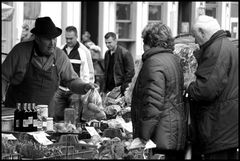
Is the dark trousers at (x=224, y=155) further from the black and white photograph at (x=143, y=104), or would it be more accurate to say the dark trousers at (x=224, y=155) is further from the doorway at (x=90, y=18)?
the doorway at (x=90, y=18)

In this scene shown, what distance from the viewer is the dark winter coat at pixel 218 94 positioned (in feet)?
19.0

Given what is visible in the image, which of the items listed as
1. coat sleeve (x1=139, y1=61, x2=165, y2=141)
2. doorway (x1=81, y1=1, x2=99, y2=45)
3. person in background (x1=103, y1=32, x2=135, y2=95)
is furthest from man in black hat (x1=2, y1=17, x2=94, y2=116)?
doorway (x1=81, y1=1, x2=99, y2=45)

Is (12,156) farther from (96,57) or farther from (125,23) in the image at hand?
(125,23)

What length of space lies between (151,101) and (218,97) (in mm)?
515

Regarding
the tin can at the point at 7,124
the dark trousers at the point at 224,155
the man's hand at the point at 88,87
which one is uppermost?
the man's hand at the point at 88,87

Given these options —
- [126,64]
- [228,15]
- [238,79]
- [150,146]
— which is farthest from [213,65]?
[228,15]

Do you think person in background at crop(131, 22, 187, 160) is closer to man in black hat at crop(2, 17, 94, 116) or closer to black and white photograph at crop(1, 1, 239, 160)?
black and white photograph at crop(1, 1, 239, 160)

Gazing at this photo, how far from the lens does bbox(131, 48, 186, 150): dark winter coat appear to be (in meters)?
5.84

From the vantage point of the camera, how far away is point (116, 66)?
1255 centimetres

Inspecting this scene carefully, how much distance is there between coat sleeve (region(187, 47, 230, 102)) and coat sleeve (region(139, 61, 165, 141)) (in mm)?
291

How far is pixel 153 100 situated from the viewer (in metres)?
5.83

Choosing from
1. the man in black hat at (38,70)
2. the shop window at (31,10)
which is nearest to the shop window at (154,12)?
the shop window at (31,10)

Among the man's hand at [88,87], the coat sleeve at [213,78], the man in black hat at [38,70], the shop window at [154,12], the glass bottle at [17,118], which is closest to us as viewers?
the coat sleeve at [213,78]

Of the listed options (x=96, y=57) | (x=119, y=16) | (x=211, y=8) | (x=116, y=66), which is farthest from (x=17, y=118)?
(x=211, y=8)
